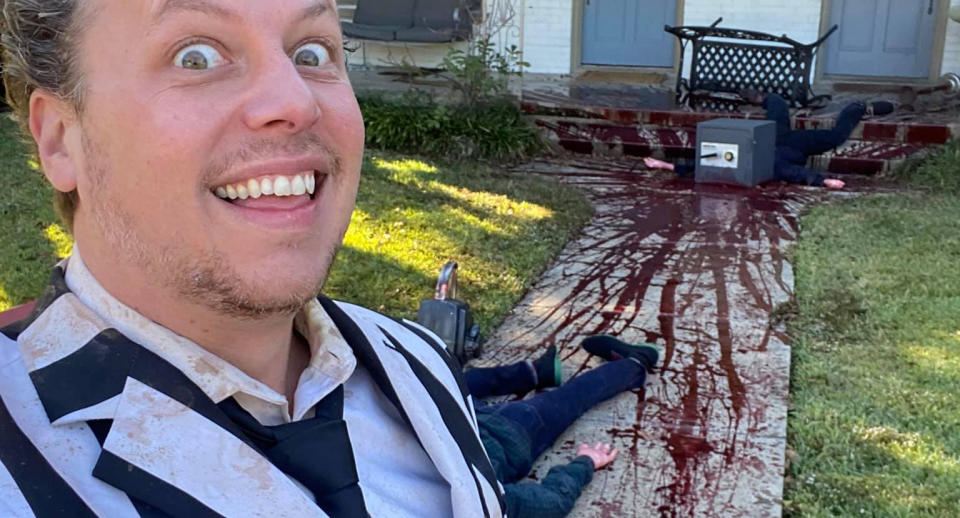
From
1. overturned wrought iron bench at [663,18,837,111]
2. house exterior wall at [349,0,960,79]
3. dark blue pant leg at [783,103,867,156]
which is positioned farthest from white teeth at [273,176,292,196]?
house exterior wall at [349,0,960,79]

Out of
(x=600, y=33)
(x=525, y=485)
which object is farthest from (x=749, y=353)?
(x=600, y=33)

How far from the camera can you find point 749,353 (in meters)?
3.69

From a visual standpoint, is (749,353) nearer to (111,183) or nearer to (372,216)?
(372,216)

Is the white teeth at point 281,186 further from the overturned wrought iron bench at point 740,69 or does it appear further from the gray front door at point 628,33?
the gray front door at point 628,33

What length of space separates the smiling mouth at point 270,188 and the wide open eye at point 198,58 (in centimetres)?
14

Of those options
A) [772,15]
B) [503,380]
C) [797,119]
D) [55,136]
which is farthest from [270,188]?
[772,15]

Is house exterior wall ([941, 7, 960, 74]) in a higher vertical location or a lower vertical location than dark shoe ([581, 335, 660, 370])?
higher

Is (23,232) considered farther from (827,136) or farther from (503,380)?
(827,136)

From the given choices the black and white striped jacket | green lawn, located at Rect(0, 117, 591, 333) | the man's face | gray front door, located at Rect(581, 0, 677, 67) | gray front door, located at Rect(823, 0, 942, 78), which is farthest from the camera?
gray front door, located at Rect(581, 0, 677, 67)

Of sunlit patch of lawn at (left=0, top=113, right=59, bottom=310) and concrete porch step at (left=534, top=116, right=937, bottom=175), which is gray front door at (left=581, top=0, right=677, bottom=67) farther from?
sunlit patch of lawn at (left=0, top=113, right=59, bottom=310)

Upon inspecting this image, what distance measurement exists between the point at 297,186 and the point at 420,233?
154 inches

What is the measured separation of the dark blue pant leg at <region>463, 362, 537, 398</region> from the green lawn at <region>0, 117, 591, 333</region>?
61 centimetres

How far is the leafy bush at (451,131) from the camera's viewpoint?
23.9ft

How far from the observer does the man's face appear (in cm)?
108
